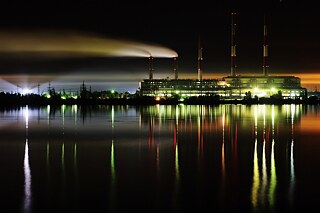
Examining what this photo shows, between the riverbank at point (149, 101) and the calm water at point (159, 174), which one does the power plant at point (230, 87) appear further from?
the calm water at point (159, 174)

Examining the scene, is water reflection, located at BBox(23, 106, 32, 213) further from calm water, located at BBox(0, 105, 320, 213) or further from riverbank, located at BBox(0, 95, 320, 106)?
riverbank, located at BBox(0, 95, 320, 106)

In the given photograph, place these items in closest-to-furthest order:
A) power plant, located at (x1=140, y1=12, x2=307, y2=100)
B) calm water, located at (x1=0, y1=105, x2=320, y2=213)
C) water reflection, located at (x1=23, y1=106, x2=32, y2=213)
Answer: water reflection, located at (x1=23, y1=106, x2=32, y2=213), calm water, located at (x1=0, y1=105, x2=320, y2=213), power plant, located at (x1=140, y1=12, x2=307, y2=100)

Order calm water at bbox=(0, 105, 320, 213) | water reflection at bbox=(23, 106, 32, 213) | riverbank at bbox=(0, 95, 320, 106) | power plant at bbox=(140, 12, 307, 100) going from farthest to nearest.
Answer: power plant at bbox=(140, 12, 307, 100), riverbank at bbox=(0, 95, 320, 106), calm water at bbox=(0, 105, 320, 213), water reflection at bbox=(23, 106, 32, 213)

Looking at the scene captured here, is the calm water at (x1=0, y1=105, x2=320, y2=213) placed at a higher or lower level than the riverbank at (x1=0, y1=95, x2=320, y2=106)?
lower

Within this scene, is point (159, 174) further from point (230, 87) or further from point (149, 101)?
point (230, 87)

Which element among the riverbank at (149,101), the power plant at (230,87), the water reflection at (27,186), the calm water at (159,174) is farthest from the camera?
the power plant at (230,87)

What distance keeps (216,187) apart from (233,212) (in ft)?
6.38

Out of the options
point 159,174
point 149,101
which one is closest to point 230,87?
point 149,101

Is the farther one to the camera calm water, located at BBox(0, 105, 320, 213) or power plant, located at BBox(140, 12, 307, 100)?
power plant, located at BBox(140, 12, 307, 100)

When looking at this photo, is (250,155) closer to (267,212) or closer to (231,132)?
(267,212)

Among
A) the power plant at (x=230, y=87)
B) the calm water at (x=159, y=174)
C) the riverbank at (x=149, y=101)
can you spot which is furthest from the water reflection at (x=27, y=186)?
the power plant at (x=230, y=87)

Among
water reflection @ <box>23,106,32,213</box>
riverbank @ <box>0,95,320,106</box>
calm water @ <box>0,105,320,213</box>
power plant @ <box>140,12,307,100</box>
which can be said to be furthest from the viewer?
power plant @ <box>140,12,307,100</box>

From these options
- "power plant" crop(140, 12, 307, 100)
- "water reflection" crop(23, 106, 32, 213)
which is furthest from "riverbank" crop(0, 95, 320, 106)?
"water reflection" crop(23, 106, 32, 213)

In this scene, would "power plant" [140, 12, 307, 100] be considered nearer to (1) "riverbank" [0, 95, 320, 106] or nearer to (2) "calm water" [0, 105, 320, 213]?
(1) "riverbank" [0, 95, 320, 106]
